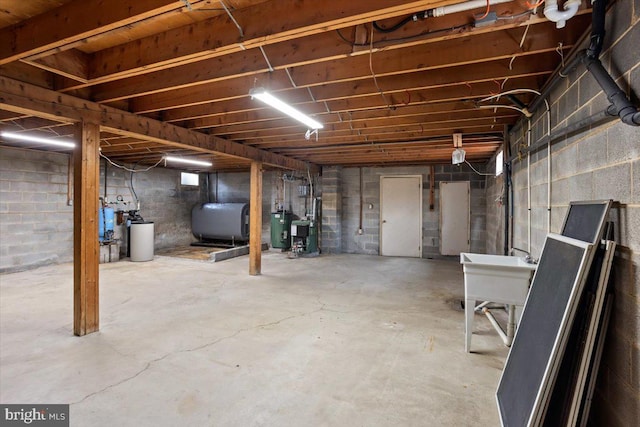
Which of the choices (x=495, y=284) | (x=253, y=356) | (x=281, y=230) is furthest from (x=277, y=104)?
(x=281, y=230)

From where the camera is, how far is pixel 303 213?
833 centimetres

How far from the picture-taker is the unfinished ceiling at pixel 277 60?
1.73 meters

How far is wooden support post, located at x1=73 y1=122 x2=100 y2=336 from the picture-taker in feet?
9.50

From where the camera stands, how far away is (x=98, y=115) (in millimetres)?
3049

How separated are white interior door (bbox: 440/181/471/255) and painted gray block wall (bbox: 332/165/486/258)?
101 mm

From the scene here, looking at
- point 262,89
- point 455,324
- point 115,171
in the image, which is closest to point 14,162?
point 115,171

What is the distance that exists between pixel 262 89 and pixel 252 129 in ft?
5.70

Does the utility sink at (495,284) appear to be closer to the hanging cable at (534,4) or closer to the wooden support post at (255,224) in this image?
the hanging cable at (534,4)

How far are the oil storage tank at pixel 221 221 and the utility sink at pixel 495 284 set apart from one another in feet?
21.1

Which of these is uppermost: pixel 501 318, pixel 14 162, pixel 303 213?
pixel 14 162

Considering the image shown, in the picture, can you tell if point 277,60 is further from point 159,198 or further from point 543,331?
point 159,198

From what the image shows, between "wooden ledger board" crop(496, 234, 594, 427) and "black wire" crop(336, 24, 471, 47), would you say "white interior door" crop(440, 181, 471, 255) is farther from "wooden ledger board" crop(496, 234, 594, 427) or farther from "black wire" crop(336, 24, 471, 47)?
"black wire" crop(336, 24, 471, 47)

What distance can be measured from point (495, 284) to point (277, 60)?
7.66ft

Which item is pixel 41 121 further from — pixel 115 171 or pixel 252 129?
pixel 115 171
